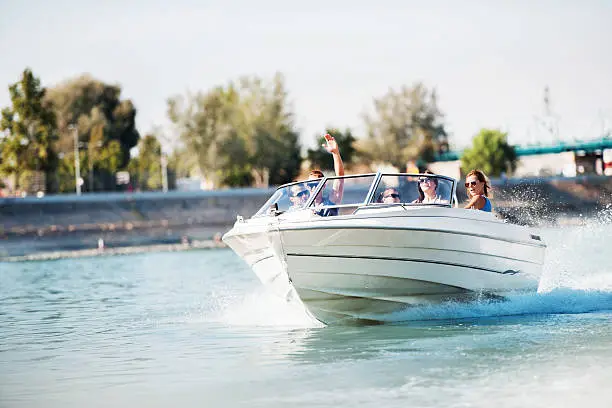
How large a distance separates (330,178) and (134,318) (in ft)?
23.4

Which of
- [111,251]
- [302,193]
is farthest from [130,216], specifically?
[302,193]

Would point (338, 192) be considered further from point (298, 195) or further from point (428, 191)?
point (428, 191)

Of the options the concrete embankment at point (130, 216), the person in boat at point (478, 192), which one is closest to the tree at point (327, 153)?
the concrete embankment at point (130, 216)

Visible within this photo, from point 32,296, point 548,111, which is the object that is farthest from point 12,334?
point 548,111

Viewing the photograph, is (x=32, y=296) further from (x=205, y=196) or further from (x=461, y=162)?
(x=461, y=162)

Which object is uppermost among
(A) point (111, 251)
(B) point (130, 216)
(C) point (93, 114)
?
(C) point (93, 114)

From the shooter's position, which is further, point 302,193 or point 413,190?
point 302,193

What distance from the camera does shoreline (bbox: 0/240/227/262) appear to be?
62.1 meters

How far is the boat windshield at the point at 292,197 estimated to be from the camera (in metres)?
16.9

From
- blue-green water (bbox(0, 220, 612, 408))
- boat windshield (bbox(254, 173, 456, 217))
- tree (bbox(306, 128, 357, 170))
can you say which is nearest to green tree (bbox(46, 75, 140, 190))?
tree (bbox(306, 128, 357, 170))

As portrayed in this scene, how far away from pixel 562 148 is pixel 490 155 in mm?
8730

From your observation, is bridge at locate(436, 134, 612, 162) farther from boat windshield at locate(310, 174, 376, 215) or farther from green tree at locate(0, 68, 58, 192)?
boat windshield at locate(310, 174, 376, 215)

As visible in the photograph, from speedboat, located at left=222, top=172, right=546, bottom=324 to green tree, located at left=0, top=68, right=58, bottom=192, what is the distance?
2884 inches

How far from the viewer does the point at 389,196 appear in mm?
16547
